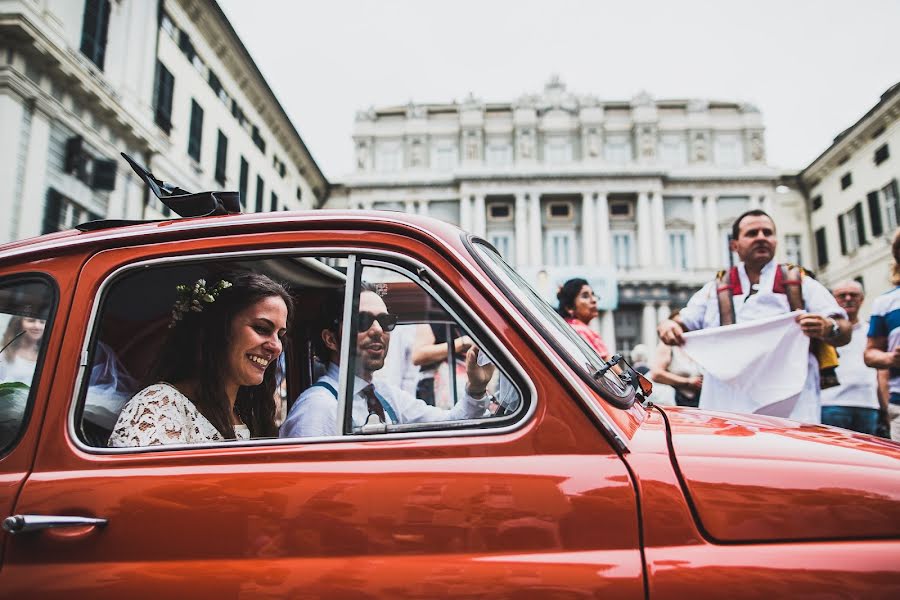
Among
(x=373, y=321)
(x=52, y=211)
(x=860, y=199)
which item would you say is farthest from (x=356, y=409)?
(x=860, y=199)

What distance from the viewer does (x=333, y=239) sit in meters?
1.43

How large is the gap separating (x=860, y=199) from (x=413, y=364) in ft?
103

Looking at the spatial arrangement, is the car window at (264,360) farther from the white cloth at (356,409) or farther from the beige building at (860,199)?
the beige building at (860,199)

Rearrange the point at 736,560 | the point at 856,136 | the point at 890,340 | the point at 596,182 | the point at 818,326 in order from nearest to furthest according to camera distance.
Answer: the point at 736,560
the point at 818,326
the point at 890,340
the point at 856,136
the point at 596,182

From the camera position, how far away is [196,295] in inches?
69.2

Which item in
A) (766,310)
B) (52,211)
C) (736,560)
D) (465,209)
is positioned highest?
(465,209)

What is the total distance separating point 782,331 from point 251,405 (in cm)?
245

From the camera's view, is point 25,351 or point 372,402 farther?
point 25,351

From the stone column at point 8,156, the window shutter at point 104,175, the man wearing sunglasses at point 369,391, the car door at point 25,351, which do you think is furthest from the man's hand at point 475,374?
the window shutter at point 104,175

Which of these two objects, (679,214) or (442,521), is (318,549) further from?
(679,214)

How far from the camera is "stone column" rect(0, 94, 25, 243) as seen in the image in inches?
408

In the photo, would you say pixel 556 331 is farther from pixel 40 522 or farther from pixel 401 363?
pixel 40 522

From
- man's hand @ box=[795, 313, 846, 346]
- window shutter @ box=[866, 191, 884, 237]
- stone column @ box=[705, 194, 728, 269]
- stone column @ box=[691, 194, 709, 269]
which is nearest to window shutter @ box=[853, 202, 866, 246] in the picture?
window shutter @ box=[866, 191, 884, 237]

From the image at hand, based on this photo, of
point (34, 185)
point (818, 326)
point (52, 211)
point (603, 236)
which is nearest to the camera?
point (818, 326)
